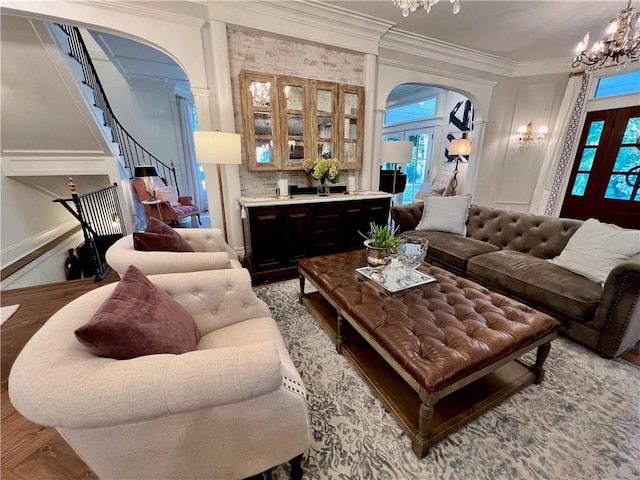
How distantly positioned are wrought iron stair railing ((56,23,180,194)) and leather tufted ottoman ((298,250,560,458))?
4.19 meters

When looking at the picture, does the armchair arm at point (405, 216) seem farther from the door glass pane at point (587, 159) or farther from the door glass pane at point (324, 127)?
the door glass pane at point (587, 159)

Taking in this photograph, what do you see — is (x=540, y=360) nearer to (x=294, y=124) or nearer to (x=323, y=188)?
(x=323, y=188)

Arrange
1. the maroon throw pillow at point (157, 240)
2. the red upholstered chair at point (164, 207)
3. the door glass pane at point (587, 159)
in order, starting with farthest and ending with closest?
1. the door glass pane at point (587, 159)
2. the red upholstered chair at point (164, 207)
3. the maroon throw pillow at point (157, 240)

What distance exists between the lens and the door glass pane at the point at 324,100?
3233 millimetres

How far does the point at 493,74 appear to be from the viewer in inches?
175

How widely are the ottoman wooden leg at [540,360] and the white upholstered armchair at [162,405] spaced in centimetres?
145

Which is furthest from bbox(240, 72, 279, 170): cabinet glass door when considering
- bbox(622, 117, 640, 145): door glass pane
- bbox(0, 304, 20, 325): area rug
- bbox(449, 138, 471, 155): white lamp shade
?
bbox(622, 117, 640, 145): door glass pane

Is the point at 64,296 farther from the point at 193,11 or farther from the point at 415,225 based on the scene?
the point at 415,225

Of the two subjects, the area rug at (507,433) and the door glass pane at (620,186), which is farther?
the door glass pane at (620,186)

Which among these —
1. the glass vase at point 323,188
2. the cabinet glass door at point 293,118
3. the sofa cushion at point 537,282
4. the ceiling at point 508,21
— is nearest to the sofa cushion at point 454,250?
the sofa cushion at point 537,282

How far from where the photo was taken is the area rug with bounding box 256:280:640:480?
1161 millimetres

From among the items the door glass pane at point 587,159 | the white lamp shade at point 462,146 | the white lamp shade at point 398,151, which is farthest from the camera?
the white lamp shade at point 462,146

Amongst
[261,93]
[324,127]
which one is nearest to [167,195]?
[261,93]

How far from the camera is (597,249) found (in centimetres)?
196
